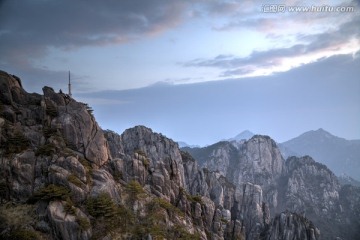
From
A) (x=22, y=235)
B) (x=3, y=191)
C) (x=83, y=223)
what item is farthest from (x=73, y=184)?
(x=22, y=235)

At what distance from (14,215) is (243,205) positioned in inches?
4621

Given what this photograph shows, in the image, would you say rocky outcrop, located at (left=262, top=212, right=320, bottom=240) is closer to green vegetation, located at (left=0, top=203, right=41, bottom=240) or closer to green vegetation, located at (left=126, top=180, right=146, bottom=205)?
green vegetation, located at (left=126, top=180, right=146, bottom=205)

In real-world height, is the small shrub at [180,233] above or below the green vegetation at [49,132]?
below

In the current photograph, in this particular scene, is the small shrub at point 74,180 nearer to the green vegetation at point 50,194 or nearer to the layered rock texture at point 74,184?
the layered rock texture at point 74,184

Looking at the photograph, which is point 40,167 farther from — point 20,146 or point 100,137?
point 100,137

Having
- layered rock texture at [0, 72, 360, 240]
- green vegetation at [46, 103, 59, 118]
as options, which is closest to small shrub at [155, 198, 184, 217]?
layered rock texture at [0, 72, 360, 240]

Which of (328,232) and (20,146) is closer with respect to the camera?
(20,146)

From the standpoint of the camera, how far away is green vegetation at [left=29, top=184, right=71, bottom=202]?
4684 centimetres

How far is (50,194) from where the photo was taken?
153 feet

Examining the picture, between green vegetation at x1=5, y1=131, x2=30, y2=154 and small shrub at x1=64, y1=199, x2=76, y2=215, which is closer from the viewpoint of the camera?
small shrub at x1=64, y1=199, x2=76, y2=215

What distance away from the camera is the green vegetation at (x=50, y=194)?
154 ft

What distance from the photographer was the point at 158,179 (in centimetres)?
6819

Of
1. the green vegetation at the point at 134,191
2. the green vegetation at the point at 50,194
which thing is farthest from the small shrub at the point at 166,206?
the green vegetation at the point at 50,194

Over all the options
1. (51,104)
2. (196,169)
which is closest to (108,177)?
(51,104)
